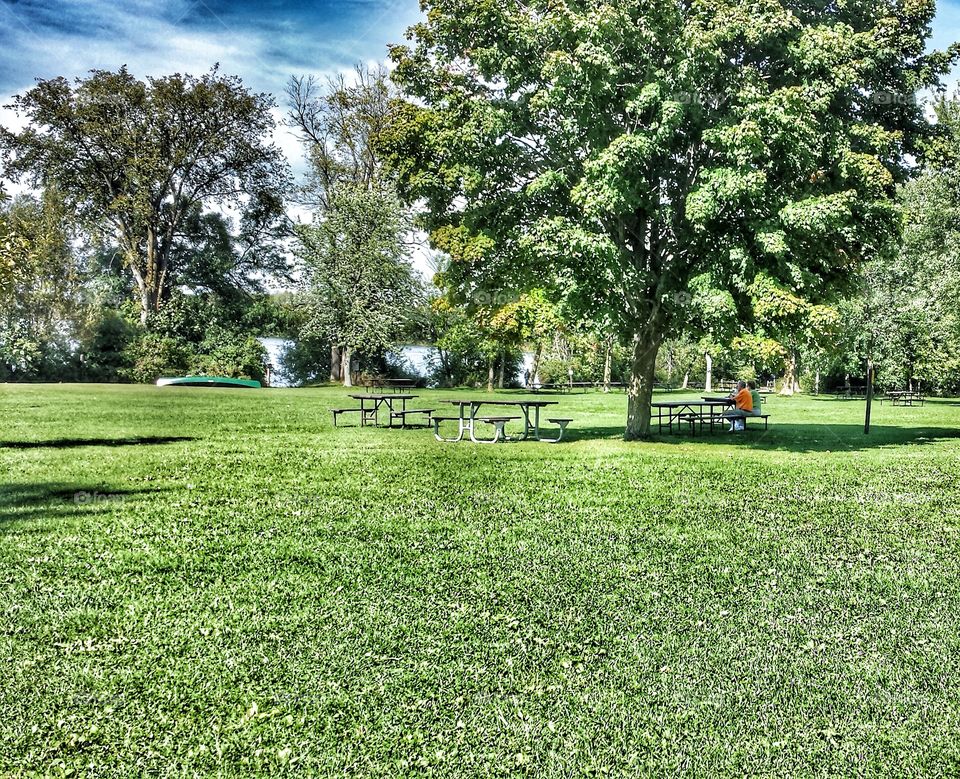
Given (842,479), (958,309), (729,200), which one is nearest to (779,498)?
(842,479)

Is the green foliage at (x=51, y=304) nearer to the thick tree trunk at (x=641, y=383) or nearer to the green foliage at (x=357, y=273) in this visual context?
the green foliage at (x=357, y=273)

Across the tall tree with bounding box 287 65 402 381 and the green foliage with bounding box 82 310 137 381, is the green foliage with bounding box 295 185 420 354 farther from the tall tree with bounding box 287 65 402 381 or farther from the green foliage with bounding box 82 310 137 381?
the green foliage with bounding box 82 310 137 381

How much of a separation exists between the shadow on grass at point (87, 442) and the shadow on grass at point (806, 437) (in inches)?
338

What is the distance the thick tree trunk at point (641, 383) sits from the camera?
16688mm

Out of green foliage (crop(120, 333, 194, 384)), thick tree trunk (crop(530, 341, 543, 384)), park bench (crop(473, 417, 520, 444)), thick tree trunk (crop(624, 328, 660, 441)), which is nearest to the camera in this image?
park bench (crop(473, 417, 520, 444))

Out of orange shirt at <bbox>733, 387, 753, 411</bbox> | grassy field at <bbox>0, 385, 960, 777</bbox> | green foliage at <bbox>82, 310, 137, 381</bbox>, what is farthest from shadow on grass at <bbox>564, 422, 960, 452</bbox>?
green foliage at <bbox>82, 310, 137, 381</bbox>

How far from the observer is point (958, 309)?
2617 centimetres

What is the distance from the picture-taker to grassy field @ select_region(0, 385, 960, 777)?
3320mm

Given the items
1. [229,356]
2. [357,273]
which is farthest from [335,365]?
[357,273]

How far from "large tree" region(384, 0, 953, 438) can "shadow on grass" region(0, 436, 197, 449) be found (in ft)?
23.9

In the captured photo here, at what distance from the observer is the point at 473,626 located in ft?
15.2

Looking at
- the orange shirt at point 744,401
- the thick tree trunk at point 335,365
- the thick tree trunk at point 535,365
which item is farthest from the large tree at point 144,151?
the orange shirt at point 744,401

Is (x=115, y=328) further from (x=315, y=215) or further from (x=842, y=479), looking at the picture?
(x=842, y=479)

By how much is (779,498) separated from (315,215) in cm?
3784
